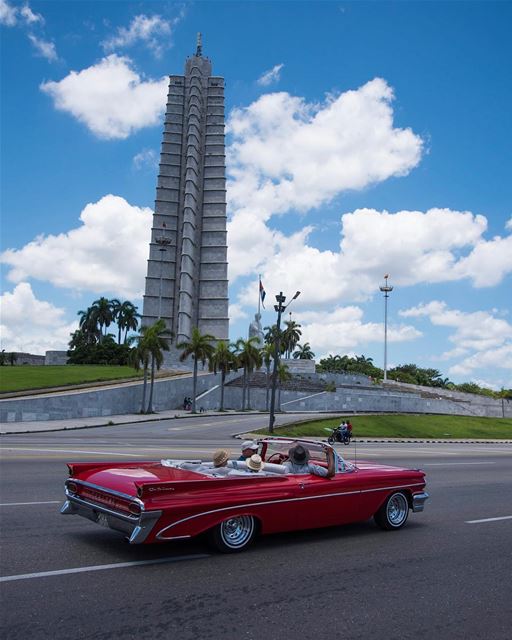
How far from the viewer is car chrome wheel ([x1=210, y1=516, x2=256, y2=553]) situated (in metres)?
6.86

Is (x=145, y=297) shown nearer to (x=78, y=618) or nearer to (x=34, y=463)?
(x=34, y=463)

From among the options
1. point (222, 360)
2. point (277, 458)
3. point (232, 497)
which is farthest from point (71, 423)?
point (232, 497)

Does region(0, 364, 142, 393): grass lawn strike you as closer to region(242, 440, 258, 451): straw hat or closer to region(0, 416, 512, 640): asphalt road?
region(242, 440, 258, 451): straw hat

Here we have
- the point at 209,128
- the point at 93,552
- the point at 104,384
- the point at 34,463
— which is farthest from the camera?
the point at 209,128

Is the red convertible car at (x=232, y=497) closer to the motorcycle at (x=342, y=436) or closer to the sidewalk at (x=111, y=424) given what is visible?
the sidewalk at (x=111, y=424)

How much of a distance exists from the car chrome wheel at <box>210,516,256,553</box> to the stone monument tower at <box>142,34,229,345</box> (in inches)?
3886

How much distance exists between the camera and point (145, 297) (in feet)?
372

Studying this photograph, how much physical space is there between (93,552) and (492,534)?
576 cm

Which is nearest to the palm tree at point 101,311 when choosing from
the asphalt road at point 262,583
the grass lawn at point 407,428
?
the grass lawn at point 407,428

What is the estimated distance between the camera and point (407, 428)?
4781 centimetres

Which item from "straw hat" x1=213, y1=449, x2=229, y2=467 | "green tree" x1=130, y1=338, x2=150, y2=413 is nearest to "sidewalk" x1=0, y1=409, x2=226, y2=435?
"green tree" x1=130, y1=338, x2=150, y2=413

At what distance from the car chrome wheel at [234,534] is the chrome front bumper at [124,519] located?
0.96 metres

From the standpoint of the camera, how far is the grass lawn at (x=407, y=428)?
42188 mm

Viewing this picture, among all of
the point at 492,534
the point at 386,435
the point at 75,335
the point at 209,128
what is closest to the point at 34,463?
the point at 492,534
